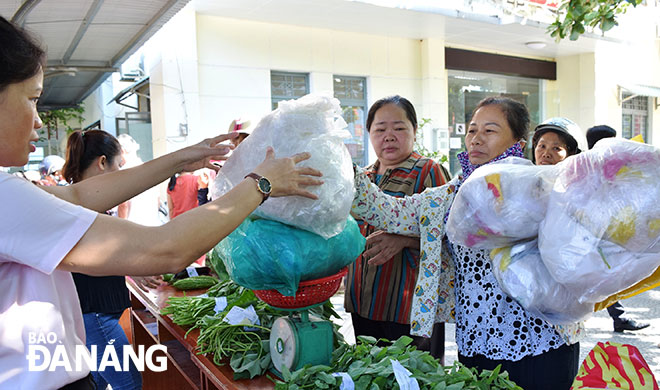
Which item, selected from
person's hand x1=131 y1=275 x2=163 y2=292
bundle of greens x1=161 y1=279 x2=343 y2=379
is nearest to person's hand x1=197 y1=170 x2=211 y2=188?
person's hand x1=131 y1=275 x2=163 y2=292

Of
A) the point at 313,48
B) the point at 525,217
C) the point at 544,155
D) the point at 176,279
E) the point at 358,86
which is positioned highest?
the point at 313,48

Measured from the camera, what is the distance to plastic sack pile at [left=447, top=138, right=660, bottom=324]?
3.66ft

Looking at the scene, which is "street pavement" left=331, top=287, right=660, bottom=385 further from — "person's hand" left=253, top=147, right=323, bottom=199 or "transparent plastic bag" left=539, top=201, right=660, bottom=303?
"transparent plastic bag" left=539, top=201, right=660, bottom=303

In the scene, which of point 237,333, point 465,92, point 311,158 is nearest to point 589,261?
point 311,158

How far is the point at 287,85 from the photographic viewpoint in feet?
26.3

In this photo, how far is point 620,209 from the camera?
43.7 inches

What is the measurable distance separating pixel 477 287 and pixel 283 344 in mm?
773

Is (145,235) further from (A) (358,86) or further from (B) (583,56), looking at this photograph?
(B) (583,56)

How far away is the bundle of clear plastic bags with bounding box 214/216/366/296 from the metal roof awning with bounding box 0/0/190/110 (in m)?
3.17

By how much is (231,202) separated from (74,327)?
1.98 feet

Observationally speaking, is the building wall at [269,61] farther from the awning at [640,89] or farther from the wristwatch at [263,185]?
the awning at [640,89]

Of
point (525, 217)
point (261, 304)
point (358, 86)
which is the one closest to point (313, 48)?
point (358, 86)

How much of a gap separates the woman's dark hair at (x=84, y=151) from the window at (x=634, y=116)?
14.0 m

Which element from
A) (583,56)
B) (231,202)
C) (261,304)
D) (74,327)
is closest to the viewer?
(231,202)
